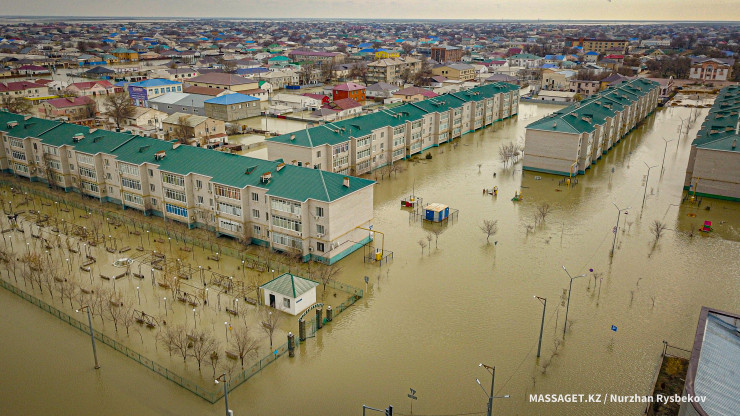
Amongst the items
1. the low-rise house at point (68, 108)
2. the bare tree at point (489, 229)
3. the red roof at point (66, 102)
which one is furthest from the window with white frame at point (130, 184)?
the red roof at point (66, 102)

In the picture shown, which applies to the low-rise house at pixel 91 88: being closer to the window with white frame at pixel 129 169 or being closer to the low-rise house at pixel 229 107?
the low-rise house at pixel 229 107

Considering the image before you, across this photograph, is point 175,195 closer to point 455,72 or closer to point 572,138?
point 572,138

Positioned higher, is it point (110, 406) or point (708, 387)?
point (708, 387)

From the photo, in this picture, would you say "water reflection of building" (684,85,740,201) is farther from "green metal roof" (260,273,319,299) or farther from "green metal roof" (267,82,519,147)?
"green metal roof" (260,273,319,299)

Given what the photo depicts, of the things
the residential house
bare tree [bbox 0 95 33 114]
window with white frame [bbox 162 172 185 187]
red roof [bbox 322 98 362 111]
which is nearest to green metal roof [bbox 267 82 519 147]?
window with white frame [bbox 162 172 185 187]

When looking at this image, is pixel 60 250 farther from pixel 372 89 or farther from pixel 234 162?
pixel 372 89

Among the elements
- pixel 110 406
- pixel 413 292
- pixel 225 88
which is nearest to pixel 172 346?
pixel 110 406
